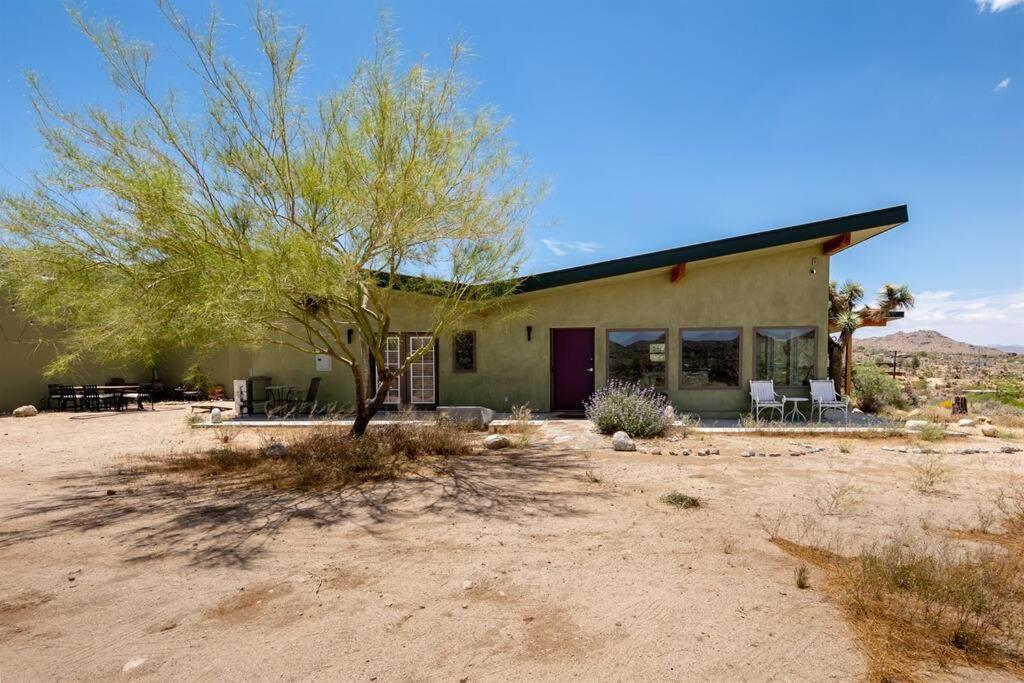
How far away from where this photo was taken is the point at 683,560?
12.9 ft

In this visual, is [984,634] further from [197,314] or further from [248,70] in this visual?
[248,70]

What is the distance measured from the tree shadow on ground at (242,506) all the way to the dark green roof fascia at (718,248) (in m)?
5.27

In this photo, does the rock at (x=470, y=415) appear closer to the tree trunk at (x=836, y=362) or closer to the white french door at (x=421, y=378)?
the white french door at (x=421, y=378)

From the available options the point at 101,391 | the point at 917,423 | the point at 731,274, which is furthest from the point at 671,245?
the point at 101,391

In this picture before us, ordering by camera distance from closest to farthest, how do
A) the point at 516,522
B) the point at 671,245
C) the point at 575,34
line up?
the point at 516,522 < the point at 575,34 < the point at 671,245

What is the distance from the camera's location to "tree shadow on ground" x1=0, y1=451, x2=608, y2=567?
4.52m

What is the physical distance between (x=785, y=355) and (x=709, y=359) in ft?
5.31

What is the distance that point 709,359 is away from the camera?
12.0m

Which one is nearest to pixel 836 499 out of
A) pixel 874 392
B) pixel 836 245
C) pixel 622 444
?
pixel 622 444

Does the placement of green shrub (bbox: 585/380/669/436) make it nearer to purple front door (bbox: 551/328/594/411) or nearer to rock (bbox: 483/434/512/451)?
rock (bbox: 483/434/512/451)

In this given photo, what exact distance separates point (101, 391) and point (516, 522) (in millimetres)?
15568

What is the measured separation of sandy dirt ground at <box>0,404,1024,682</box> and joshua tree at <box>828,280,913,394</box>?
701 cm

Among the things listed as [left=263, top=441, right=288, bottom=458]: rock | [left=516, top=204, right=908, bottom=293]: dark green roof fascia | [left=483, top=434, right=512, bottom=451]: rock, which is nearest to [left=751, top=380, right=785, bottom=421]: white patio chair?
[left=516, top=204, right=908, bottom=293]: dark green roof fascia

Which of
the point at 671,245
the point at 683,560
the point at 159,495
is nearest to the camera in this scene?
the point at 683,560
